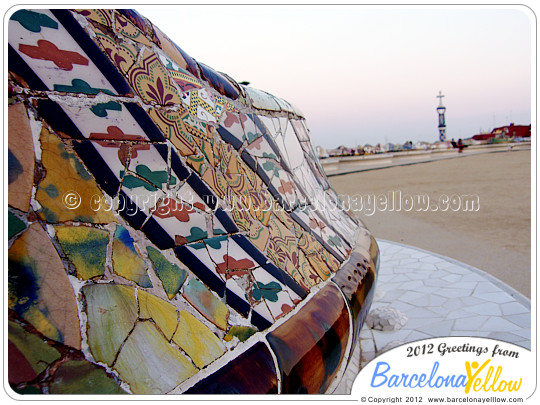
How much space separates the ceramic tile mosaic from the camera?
0.97 m

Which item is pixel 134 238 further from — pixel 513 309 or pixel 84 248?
pixel 513 309

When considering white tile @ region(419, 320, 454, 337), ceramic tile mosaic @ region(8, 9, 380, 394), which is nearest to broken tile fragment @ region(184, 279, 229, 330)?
A: ceramic tile mosaic @ region(8, 9, 380, 394)

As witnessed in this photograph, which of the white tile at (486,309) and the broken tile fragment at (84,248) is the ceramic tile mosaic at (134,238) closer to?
the broken tile fragment at (84,248)

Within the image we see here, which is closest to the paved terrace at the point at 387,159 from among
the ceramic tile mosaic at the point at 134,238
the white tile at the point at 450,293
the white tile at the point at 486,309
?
the white tile at the point at 450,293

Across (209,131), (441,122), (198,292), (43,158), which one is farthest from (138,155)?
(441,122)

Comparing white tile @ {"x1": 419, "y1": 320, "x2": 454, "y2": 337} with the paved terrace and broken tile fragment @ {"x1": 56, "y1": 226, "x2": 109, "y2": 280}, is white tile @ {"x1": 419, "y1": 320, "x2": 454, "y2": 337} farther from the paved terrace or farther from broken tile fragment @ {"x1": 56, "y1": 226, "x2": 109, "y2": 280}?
the paved terrace

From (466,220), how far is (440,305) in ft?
12.1

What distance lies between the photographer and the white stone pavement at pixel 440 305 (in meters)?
2.75

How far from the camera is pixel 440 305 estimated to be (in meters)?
3.36

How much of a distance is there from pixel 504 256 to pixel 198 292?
14.7ft

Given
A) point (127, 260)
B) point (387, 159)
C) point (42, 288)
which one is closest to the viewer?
point (42, 288)

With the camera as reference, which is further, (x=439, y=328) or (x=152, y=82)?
(x=439, y=328)

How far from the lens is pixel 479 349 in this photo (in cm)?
132

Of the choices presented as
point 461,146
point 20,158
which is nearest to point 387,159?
point 461,146
